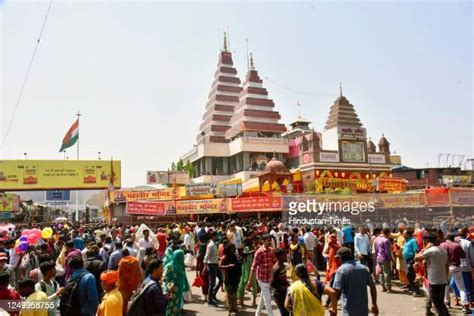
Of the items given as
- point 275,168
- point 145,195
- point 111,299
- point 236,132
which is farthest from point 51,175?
point 111,299

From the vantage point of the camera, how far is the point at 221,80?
60.0 m

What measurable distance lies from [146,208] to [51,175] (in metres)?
24.7

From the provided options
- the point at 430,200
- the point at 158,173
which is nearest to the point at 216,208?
the point at 430,200

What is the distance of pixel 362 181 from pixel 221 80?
28.9m

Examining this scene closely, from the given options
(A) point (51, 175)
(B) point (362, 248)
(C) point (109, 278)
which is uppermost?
(A) point (51, 175)

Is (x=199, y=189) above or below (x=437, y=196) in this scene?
above

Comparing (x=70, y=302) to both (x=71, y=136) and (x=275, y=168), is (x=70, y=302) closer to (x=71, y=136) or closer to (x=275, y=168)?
(x=275, y=168)

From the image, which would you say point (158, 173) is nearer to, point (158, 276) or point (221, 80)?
point (221, 80)

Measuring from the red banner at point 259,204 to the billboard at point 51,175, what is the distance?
2272 cm

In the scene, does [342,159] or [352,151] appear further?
[352,151]

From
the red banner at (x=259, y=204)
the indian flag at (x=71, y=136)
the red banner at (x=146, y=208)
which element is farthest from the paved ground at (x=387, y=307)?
the indian flag at (x=71, y=136)

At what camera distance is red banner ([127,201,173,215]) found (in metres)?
26.4

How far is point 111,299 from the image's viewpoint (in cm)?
407

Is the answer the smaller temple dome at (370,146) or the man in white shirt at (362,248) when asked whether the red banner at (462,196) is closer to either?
the man in white shirt at (362,248)
